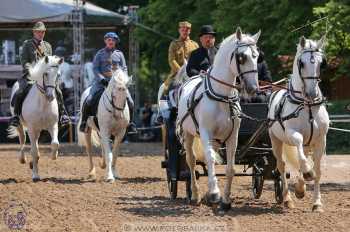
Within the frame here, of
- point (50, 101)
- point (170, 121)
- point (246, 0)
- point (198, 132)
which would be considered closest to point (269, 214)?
point (198, 132)

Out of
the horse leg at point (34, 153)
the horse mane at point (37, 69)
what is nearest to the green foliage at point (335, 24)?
the horse mane at point (37, 69)

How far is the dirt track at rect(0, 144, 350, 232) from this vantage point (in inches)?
448

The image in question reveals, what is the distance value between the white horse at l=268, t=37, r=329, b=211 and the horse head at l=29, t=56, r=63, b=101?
5596mm

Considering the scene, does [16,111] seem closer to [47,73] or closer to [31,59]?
[31,59]

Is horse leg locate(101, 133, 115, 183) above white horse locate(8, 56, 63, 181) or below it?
below

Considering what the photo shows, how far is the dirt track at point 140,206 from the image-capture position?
11.4 m

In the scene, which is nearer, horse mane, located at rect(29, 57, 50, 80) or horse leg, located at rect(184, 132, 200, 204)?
horse leg, located at rect(184, 132, 200, 204)

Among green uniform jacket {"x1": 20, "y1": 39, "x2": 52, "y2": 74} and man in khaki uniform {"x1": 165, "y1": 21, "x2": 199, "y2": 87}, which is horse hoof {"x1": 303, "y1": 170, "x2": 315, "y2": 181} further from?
green uniform jacket {"x1": 20, "y1": 39, "x2": 52, "y2": 74}

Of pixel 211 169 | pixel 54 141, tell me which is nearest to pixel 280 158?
pixel 211 169

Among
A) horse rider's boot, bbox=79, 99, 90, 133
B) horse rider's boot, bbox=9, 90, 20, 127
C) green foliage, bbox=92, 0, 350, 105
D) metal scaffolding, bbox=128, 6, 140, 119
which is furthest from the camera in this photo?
metal scaffolding, bbox=128, 6, 140, 119

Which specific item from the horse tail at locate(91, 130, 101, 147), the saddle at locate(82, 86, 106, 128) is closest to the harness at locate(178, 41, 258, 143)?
the saddle at locate(82, 86, 106, 128)

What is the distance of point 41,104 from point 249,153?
5.43 metres

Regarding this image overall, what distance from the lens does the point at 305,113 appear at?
41.4ft

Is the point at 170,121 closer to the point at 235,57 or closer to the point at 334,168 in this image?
the point at 235,57
